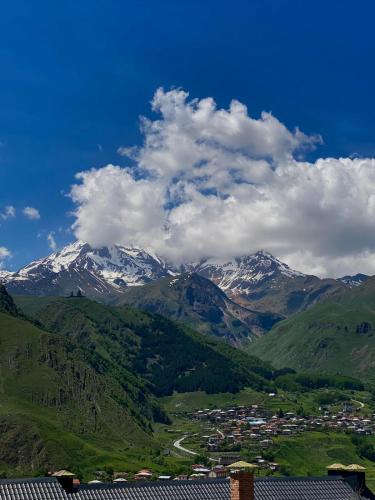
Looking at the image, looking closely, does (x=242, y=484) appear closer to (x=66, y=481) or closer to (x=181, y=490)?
(x=181, y=490)

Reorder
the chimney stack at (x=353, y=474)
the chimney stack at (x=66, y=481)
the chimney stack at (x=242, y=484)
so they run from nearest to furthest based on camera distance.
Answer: the chimney stack at (x=242, y=484), the chimney stack at (x=66, y=481), the chimney stack at (x=353, y=474)

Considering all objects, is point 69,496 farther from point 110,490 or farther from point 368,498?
point 368,498

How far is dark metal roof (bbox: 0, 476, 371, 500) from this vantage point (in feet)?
215

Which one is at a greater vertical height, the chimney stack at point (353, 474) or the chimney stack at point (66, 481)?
the chimney stack at point (66, 481)

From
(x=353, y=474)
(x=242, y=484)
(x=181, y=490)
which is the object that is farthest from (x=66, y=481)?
(x=353, y=474)

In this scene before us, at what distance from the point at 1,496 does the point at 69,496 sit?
20.1ft

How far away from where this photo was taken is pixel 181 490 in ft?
234

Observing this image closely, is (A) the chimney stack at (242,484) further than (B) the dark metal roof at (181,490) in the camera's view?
No

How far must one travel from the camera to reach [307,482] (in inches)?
3073

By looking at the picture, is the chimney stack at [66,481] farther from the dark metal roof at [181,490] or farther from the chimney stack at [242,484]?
the chimney stack at [242,484]

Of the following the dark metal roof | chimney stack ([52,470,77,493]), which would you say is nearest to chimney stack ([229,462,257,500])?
the dark metal roof

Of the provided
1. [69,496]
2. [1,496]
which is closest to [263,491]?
[69,496]

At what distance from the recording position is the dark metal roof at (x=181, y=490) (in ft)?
215

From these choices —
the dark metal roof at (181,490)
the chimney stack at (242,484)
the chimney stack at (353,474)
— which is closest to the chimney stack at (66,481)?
the dark metal roof at (181,490)
